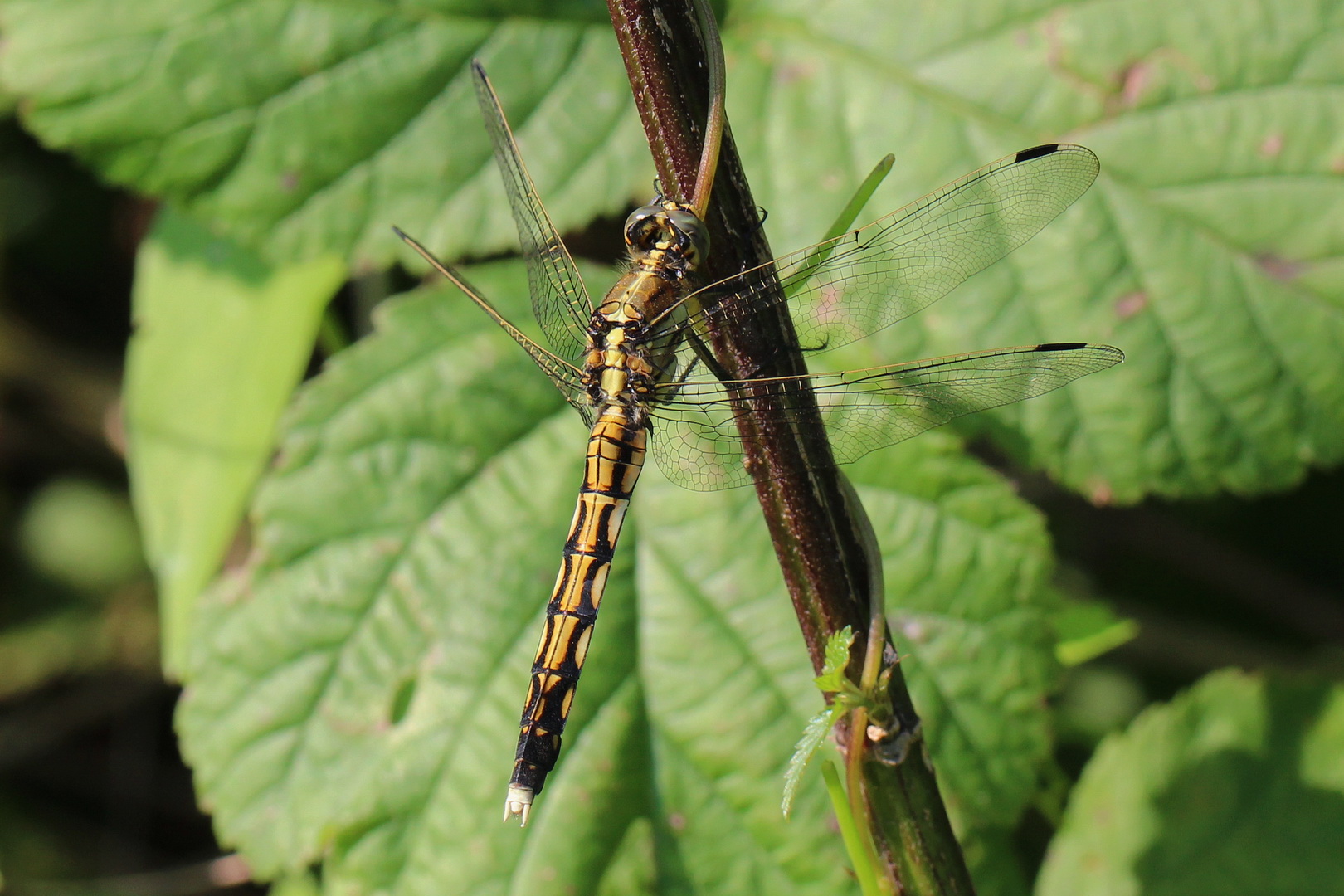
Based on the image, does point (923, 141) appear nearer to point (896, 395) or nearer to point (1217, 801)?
point (896, 395)

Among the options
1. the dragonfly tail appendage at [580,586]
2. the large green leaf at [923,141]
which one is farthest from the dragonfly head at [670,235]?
Result: the large green leaf at [923,141]

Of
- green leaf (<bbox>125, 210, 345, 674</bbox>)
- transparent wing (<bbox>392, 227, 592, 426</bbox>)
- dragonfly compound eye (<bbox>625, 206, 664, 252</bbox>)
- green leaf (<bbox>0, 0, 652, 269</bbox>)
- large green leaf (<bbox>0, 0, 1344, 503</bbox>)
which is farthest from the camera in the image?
green leaf (<bbox>125, 210, 345, 674</bbox>)

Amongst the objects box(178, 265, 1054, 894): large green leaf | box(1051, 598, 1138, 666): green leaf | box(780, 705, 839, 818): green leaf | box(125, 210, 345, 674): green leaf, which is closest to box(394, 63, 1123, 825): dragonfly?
box(178, 265, 1054, 894): large green leaf

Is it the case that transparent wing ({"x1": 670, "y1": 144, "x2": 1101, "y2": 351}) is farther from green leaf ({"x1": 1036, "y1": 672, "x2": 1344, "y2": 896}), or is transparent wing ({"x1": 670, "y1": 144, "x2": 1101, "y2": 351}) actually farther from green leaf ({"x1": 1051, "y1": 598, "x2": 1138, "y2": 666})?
green leaf ({"x1": 1036, "y1": 672, "x2": 1344, "y2": 896})

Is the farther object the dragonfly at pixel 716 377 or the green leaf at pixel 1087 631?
the green leaf at pixel 1087 631

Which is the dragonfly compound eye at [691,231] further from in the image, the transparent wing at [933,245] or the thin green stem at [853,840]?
the thin green stem at [853,840]

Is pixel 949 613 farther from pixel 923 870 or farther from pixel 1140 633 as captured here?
pixel 1140 633
